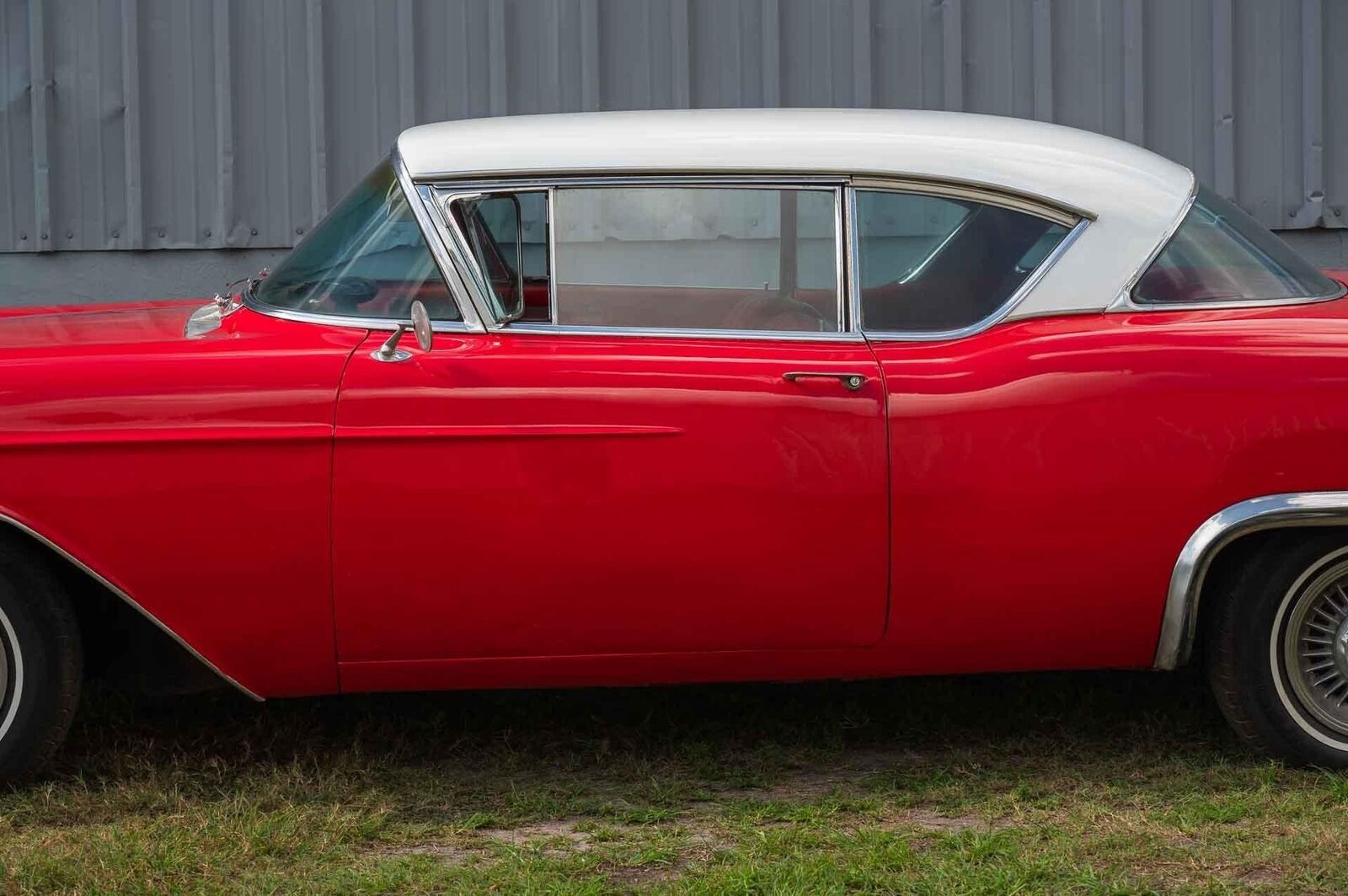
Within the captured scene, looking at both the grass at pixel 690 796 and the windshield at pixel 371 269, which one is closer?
the grass at pixel 690 796

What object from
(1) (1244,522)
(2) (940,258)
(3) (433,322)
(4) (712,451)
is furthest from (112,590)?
(1) (1244,522)

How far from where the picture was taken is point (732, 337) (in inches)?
141

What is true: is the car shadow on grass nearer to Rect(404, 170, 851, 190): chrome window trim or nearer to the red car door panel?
the red car door panel

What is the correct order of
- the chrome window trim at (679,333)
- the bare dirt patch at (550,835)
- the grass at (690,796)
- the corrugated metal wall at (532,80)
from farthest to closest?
the corrugated metal wall at (532,80) → the chrome window trim at (679,333) → the bare dirt patch at (550,835) → the grass at (690,796)

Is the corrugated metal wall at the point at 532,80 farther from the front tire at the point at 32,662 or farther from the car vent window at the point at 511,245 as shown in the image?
the front tire at the point at 32,662

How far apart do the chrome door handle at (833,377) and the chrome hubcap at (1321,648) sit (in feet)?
3.91

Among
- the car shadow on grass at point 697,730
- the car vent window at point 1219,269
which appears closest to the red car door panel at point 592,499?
the car shadow on grass at point 697,730

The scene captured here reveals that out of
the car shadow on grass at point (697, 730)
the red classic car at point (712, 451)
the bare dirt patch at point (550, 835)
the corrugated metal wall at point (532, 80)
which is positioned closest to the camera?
the bare dirt patch at point (550, 835)

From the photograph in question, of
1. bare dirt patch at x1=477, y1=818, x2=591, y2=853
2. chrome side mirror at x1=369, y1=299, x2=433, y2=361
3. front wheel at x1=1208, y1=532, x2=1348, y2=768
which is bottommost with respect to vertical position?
bare dirt patch at x1=477, y1=818, x2=591, y2=853

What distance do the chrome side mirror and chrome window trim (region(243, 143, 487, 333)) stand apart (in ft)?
0.22

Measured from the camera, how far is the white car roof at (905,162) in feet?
11.9

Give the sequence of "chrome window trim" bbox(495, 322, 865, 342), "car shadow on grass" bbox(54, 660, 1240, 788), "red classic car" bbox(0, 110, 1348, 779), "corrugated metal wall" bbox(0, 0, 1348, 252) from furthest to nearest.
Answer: "corrugated metal wall" bbox(0, 0, 1348, 252), "car shadow on grass" bbox(54, 660, 1240, 788), "chrome window trim" bbox(495, 322, 865, 342), "red classic car" bbox(0, 110, 1348, 779)

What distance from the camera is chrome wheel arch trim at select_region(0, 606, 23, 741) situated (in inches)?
135

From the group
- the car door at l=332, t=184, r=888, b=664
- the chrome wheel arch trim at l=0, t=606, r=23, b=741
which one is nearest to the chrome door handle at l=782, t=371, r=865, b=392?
the car door at l=332, t=184, r=888, b=664
